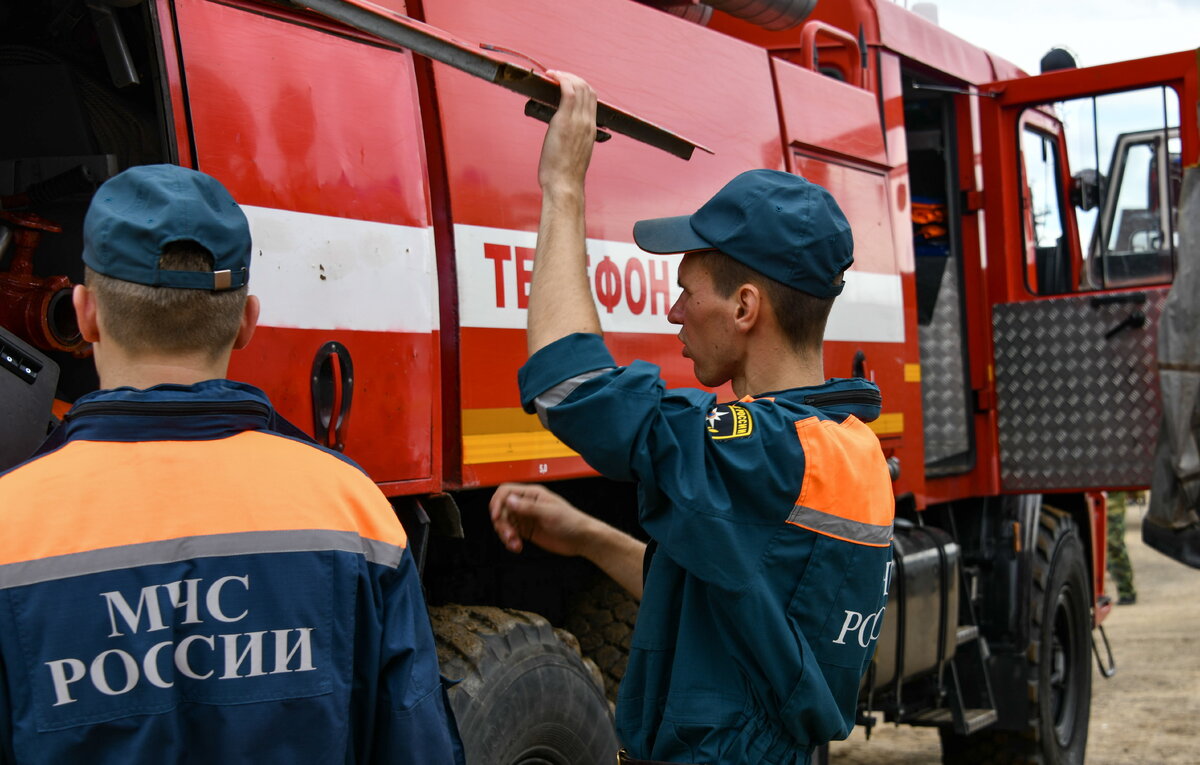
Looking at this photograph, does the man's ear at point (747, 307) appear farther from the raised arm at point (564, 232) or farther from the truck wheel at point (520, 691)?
the truck wheel at point (520, 691)

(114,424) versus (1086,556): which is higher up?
(114,424)

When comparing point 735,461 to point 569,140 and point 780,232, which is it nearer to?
point 780,232

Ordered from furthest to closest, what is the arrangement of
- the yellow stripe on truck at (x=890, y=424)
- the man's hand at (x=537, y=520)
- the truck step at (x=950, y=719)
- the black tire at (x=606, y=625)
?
the truck step at (x=950, y=719), the yellow stripe on truck at (x=890, y=424), the black tire at (x=606, y=625), the man's hand at (x=537, y=520)

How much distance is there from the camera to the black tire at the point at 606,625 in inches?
152

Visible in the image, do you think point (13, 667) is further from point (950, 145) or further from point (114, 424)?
point (950, 145)

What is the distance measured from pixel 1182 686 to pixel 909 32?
584cm

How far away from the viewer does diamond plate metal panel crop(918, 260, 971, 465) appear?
19.4 feet

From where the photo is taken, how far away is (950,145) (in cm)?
638

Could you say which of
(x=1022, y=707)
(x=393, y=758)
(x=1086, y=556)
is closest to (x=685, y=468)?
(x=393, y=758)

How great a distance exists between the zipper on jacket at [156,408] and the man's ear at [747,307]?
80cm

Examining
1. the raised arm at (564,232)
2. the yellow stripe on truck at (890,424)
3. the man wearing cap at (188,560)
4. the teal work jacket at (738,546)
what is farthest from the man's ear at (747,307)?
the yellow stripe on truck at (890,424)

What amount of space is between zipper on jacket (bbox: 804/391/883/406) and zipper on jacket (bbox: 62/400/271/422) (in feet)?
2.95

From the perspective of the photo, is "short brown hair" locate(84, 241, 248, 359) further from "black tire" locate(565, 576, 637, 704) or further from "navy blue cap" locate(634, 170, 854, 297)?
"black tire" locate(565, 576, 637, 704)

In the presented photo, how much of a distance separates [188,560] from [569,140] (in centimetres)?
91
